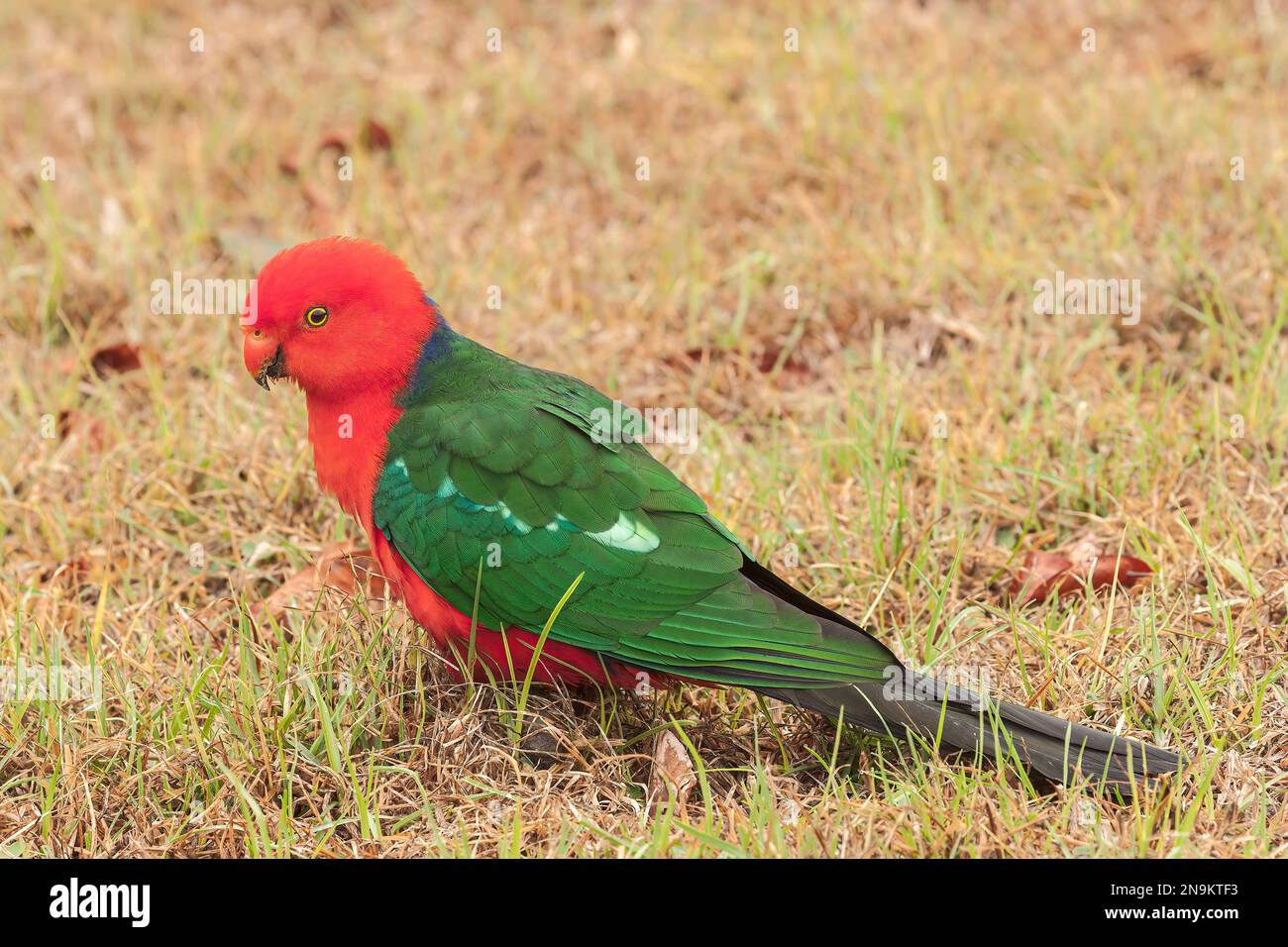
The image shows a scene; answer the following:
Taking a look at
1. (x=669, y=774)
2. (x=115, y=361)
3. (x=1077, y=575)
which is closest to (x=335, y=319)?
(x=669, y=774)

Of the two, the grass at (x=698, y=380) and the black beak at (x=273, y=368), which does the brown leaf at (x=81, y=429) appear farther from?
the black beak at (x=273, y=368)

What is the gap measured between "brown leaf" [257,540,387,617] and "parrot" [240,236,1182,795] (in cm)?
32

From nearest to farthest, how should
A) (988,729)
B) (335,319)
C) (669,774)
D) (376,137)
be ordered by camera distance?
(988,729) → (669,774) → (335,319) → (376,137)

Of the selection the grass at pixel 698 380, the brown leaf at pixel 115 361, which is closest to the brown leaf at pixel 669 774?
the grass at pixel 698 380

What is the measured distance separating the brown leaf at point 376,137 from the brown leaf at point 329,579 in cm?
240

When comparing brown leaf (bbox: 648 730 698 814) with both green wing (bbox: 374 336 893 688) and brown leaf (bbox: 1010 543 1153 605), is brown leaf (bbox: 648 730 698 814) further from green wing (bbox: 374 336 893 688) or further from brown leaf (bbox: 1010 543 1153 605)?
brown leaf (bbox: 1010 543 1153 605)

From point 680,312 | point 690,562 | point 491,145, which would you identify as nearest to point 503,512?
point 690,562

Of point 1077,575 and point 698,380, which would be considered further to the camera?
point 698,380

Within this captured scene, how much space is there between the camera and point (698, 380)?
159 inches

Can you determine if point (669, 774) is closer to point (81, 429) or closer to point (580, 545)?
point (580, 545)

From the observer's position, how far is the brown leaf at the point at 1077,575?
315 cm

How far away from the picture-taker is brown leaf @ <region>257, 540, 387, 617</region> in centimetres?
315

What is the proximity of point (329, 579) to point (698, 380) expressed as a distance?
4.29 ft

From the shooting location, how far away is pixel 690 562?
8.84ft
